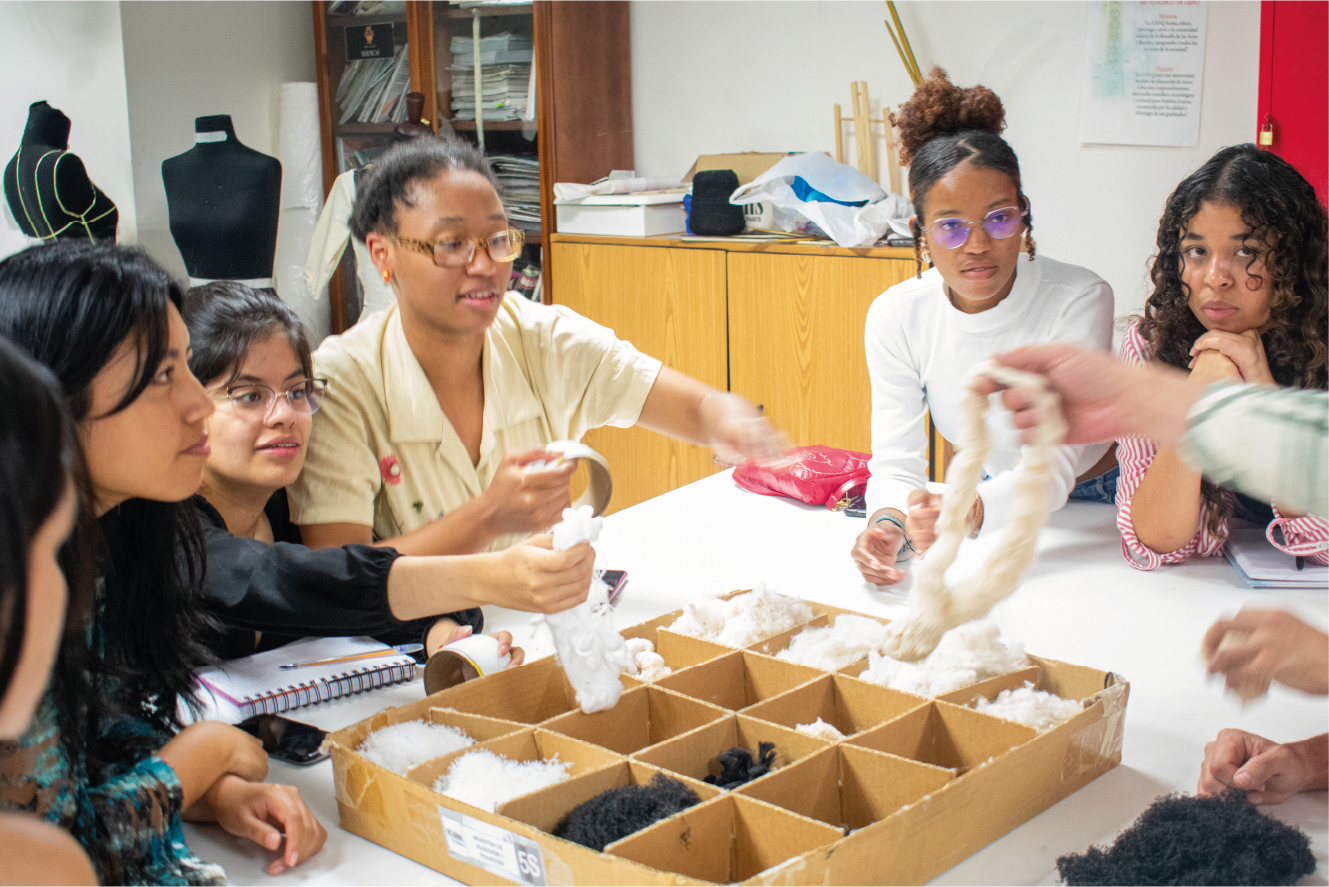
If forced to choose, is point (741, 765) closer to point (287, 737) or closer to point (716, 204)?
point (287, 737)

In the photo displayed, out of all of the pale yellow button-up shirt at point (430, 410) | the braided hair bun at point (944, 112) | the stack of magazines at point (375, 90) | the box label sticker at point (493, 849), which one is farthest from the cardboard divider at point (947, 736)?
the stack of magazines at point (375, 90)

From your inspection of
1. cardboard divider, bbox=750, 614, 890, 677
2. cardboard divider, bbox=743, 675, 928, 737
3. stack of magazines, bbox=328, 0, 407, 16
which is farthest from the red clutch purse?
stack of magazines, bbox=328, 0, 407, 16

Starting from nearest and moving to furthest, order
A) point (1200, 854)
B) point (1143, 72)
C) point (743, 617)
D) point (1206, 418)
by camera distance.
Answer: point (1200, 854), point (1206, 418), point (743, 617), point (1143, 72)

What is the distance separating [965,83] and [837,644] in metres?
2.64

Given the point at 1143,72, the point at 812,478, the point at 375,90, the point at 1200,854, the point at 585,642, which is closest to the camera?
the point at 1200,854

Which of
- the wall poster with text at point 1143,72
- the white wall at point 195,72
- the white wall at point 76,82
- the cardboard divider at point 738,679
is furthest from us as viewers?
the white wall at point 195,72

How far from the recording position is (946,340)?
237 centimetres

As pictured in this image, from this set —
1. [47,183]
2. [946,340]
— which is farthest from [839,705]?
[47,183]

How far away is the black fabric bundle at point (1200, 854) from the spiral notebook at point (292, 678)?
0.91 m

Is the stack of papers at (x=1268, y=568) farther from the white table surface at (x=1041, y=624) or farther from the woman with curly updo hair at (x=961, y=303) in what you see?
the woman with curly updo hair at (x=961, y=303)

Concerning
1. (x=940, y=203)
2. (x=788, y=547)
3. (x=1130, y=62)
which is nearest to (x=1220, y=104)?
(x=1130, y=62)

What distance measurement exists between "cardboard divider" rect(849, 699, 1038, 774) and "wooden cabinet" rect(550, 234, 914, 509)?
2296 mm

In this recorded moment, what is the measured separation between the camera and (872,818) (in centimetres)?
117

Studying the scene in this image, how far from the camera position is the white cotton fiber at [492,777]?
3.80 ft
